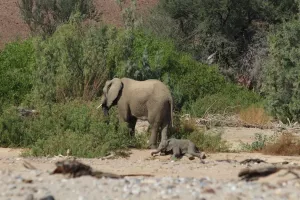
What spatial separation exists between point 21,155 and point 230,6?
2254cm

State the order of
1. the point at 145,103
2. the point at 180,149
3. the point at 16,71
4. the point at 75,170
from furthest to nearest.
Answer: the point at 16,71, the point at 145,103, the point at 180,149, the point at 75,170

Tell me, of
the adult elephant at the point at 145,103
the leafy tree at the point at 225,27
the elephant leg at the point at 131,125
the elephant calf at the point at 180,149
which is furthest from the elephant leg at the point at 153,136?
the leafy tree at the point at 225,27

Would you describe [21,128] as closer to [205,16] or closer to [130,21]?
[130,21]

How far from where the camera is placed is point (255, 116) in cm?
2341

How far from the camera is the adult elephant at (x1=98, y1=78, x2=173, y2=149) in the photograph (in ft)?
51.8

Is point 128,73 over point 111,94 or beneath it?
beneath

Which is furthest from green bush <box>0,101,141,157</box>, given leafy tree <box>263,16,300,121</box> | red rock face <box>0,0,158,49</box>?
red rock face <box>0,0,158,49</box>

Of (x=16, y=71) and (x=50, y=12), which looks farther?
(x=50, y=12)

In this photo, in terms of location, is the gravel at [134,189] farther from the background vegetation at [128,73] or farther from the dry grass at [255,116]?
the dry grass at [255,116]

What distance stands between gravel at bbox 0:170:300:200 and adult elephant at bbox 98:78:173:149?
272 inches

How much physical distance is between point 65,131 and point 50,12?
3234 cm

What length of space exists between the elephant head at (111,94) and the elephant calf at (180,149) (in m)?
2.32

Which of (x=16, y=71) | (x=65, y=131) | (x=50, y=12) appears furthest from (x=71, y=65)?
(x=50, y=12)

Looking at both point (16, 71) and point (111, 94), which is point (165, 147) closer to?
point (111, 94)
